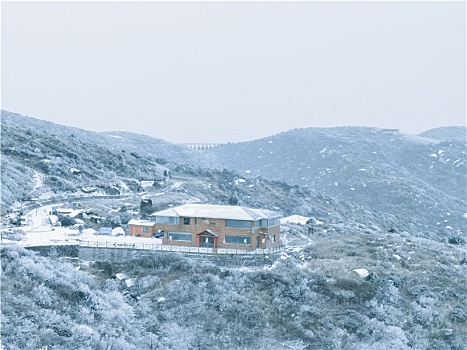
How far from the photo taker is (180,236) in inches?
2014

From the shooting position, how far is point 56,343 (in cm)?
3131

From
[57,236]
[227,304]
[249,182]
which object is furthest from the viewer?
[249,182]

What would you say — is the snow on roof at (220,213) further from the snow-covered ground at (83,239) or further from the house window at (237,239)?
the snow-covered ground at (83,239)

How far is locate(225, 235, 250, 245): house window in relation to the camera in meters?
49.6

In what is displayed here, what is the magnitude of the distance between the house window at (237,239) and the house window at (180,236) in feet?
11.0

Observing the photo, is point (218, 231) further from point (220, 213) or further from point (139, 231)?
point (139, 231)

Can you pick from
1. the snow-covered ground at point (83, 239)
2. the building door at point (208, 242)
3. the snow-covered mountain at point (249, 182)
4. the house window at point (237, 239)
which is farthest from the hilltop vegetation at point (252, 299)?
the snow-covered mountain at point (249, 182)

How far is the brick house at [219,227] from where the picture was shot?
49.6 metres

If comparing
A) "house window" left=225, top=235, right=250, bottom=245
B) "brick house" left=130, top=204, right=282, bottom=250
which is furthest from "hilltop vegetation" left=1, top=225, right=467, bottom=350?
"house window" left=225, top=235, right=250, bottom=245

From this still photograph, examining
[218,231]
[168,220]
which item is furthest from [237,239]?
[168,220]

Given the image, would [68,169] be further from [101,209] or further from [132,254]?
[132,254]

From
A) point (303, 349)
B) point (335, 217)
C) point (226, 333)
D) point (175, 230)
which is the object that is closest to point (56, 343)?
point (226, 333)

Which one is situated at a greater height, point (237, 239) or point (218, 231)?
point (218, 231)

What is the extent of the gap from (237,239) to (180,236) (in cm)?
504
